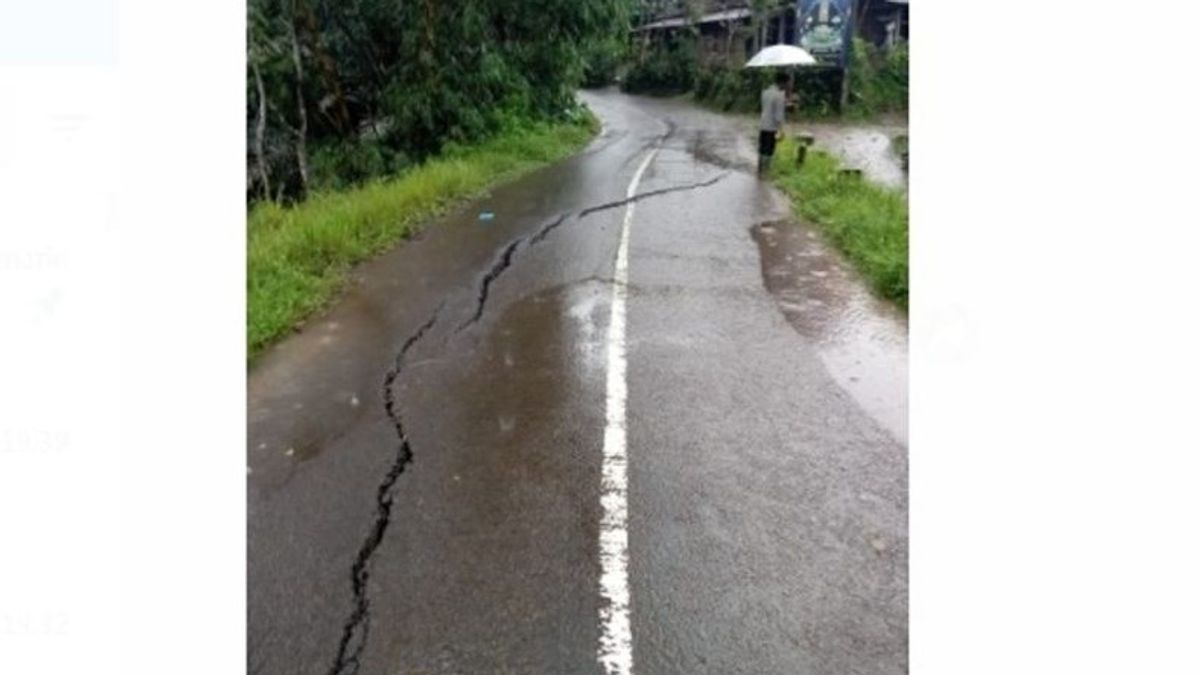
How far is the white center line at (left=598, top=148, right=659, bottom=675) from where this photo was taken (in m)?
2.27

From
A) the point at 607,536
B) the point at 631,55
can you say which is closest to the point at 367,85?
the point at 607,536

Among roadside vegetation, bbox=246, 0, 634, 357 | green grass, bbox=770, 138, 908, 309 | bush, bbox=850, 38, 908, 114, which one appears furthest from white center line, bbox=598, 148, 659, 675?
bush, bbox=850, 38, 908, 114

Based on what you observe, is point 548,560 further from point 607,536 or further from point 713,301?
point 713,301

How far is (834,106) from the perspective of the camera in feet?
72.5

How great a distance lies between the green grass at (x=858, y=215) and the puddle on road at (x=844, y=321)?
5.7 inches

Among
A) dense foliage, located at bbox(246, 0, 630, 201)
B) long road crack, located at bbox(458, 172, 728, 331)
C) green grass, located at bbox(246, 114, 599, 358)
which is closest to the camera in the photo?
green grass, located at bbox(246, 114, 599, 358)

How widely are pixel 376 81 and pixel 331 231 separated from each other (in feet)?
23.9

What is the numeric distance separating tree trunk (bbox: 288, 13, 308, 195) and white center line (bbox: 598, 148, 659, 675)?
765 centimetres

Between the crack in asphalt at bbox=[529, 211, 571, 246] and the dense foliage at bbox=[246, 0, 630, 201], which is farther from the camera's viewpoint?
the dense foliage at bbox=[246, 0, 630, 201]

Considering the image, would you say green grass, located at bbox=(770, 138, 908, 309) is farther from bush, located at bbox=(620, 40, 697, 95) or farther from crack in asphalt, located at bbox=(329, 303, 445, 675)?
bush, located at bbox=(620, 40, 697, 95)

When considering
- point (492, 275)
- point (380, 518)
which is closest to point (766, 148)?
point (492, 275)

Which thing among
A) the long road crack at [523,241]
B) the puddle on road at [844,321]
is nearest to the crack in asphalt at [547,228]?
the long road crack at [523,241]

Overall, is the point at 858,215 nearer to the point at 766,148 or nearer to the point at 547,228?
the point at 547,228
